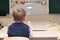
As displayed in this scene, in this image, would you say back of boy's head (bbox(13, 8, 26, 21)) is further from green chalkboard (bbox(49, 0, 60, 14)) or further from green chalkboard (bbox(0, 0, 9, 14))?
green chalkboard (bbox(49, 0, 60, 14))

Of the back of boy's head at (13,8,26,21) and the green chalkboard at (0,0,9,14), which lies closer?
the back of boy's head at (13,8,26,21)

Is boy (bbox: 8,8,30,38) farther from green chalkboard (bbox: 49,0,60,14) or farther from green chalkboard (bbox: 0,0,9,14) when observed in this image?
green chalkboard (bbox: 49,0,60,14)

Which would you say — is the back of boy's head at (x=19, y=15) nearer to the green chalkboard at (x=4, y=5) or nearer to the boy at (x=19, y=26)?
the boy at (x=19, y=26)

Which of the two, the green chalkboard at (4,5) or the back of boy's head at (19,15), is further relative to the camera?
the green chalkboard at (4,5)

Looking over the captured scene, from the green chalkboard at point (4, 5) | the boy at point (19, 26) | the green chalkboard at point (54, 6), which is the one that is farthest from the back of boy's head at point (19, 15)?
the green chalkboard at point (54, 6)

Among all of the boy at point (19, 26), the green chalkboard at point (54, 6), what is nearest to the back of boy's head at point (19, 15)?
the boy at point (19, 26)

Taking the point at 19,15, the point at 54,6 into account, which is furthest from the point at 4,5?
the point at 19,15

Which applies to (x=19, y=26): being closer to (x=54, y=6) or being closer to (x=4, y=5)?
(x=4, y=5)

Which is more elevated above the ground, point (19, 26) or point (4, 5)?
point (4, 5)

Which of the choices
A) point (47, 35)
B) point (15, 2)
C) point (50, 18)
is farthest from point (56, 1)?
point (47, 35)

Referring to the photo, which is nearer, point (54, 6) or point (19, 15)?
point (19, 15)

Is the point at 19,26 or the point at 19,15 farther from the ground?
the point at 19,15

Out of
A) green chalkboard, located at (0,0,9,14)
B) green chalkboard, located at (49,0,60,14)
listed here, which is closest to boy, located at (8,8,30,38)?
green chalkboard, located at (0,0,9,14)

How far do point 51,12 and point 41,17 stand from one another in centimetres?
41
